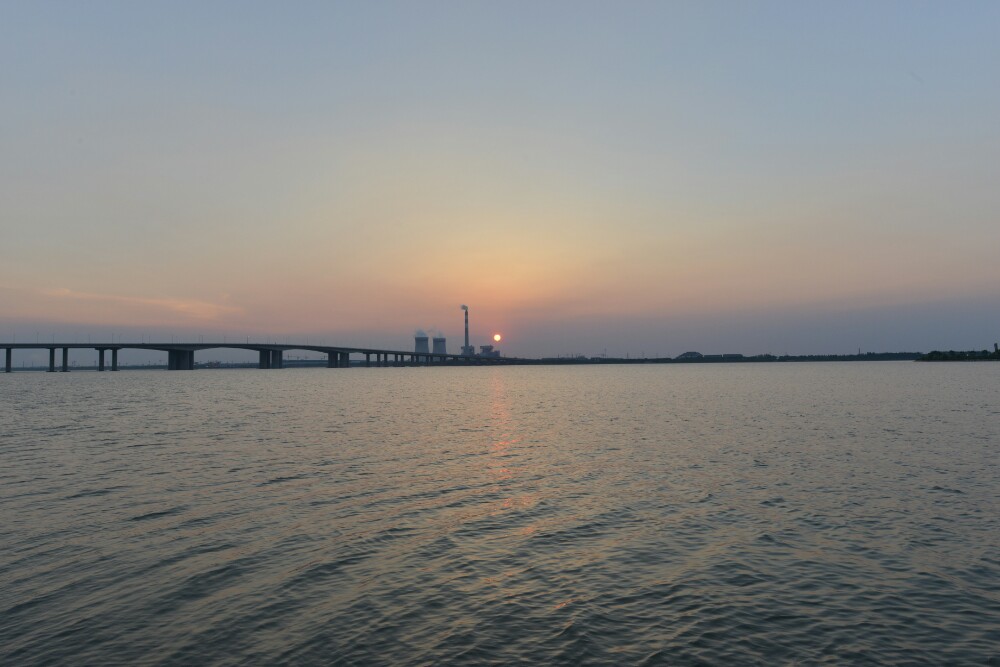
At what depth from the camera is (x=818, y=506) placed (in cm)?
2202

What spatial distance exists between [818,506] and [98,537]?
78.8ft

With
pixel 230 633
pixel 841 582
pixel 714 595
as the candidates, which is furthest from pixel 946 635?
pixel 230 633

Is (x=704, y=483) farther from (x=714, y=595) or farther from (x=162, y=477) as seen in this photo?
(x=162, y=477)

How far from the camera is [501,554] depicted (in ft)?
55.8

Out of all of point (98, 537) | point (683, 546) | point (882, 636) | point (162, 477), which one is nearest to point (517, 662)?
point (882, 636)

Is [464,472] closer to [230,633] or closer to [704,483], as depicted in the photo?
[704,483]

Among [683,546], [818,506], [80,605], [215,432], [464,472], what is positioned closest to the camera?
[80,605]

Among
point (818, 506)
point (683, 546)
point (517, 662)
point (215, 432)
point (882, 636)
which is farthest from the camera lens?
point (215, 432)

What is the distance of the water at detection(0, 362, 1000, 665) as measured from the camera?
1163 centimetres

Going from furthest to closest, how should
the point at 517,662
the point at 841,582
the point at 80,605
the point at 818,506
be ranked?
the point at 818,506, the point at 841,582, the point at 80,605, the point at 517,662

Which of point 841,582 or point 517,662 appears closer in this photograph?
point 517,662

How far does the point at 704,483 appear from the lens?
26406 millimetres

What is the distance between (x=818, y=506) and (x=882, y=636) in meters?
11.0

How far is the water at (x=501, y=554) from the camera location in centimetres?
1163
